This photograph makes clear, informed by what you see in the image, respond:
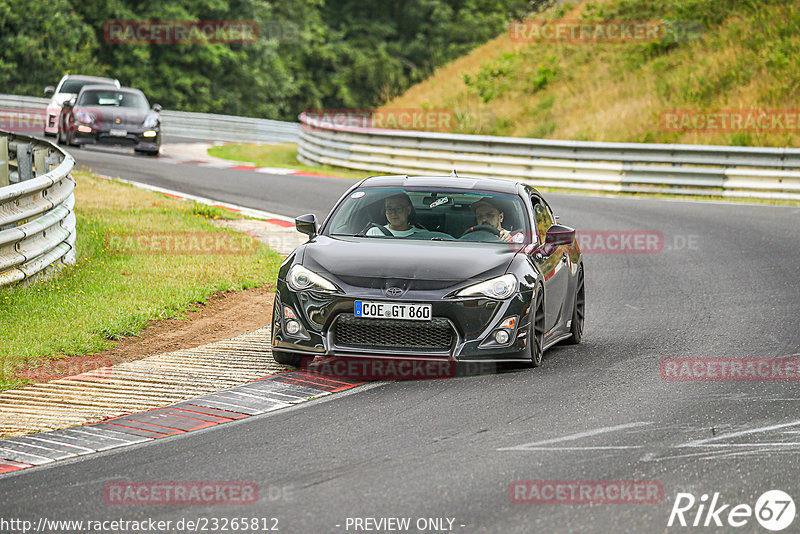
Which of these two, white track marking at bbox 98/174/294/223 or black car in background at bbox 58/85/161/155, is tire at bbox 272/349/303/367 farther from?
black car in background at bbox 58/85/161/155

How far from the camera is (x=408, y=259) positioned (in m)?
8.51

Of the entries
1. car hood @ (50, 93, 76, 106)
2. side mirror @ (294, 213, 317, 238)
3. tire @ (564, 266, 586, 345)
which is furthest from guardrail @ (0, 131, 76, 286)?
car hood @ (50, 93, 76, 106)

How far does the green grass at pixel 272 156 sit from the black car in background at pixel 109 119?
9.53 feet

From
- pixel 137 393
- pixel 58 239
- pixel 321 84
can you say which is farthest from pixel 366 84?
pixel 137 393

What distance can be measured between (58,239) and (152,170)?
A: 13.7 m

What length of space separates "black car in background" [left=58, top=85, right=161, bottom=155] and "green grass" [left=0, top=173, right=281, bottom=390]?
37.2 ft

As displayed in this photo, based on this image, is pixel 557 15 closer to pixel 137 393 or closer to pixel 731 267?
pixel 731 267

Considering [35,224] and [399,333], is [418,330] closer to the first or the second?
[399,333]

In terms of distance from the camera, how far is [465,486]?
583 centimetres

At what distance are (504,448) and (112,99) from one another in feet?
80.2

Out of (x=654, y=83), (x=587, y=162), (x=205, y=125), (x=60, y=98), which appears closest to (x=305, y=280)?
(x=587, y=162)

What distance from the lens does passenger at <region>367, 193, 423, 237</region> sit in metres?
9.45

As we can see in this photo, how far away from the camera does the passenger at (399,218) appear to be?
31.0ft

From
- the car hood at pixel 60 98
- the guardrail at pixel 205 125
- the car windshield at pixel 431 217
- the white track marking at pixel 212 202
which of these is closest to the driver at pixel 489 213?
the car windshield at pixel 431 217
